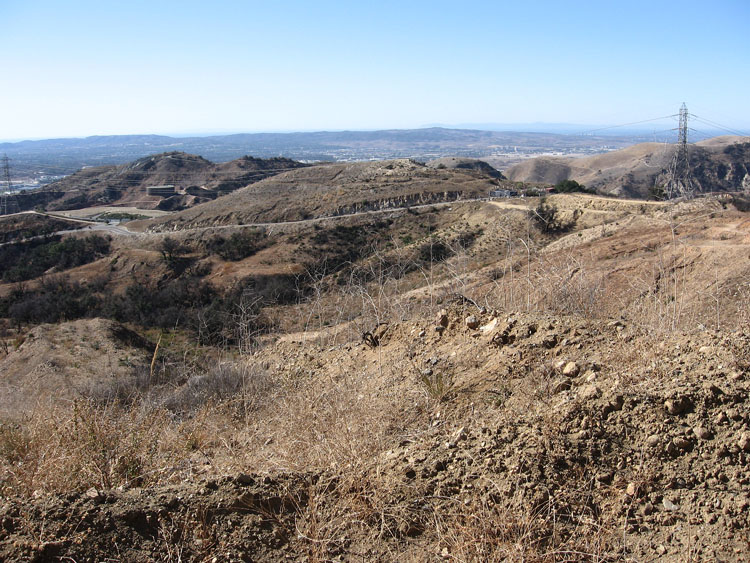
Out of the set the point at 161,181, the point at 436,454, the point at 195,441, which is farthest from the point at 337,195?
the point at 161,181

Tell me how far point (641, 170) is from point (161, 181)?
9096 cm

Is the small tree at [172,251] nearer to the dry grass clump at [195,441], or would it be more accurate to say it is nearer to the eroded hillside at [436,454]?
the eroded hillside at [436,454]

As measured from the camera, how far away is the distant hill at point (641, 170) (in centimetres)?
7894

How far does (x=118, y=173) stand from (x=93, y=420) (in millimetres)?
109355

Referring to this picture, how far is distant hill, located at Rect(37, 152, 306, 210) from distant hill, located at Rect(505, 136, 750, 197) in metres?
55.9

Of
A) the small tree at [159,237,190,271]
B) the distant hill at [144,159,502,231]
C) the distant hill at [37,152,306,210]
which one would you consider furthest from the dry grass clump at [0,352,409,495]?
the distant hill at [37,152,306,210]

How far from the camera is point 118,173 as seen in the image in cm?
9906

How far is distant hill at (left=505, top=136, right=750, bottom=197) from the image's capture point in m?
78.9

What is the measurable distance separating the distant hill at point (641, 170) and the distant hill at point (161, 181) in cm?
5592

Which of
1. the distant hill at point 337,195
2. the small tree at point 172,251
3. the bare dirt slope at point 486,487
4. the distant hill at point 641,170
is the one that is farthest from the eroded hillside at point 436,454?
the distant hill at point 641,170

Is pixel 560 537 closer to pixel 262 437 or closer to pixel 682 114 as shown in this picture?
pixel 262 437

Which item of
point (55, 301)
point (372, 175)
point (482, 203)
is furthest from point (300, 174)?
point (55, 301)

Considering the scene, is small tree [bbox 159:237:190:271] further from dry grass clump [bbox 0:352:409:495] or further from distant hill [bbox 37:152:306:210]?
dry grass clump [bbox 0:352:409:495]

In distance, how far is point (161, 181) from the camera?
92.3 metres
